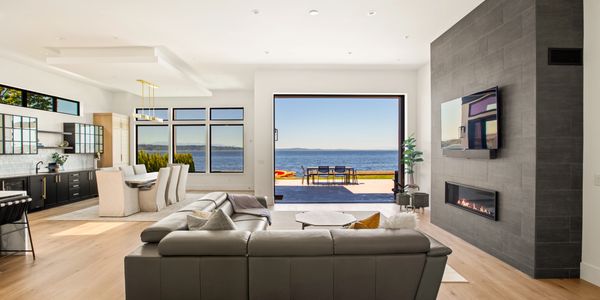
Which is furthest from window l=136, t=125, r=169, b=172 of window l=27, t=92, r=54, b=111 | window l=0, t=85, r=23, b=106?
window l=0, t=85, r=23, b=106

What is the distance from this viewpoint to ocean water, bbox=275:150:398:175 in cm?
2247

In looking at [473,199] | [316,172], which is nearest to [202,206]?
[473,199]

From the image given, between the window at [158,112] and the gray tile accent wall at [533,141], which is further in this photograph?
the window at [158,112]

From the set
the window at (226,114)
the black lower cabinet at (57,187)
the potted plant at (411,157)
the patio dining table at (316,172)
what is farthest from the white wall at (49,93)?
the potted plant at (411,157)

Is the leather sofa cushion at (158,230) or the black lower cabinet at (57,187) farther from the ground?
the leather sofa cushion at (158,230)

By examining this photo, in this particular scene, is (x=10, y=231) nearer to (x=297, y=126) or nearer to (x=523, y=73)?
(x=523, y=73)

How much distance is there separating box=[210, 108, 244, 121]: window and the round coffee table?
6720 mm

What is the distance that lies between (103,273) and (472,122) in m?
4.84

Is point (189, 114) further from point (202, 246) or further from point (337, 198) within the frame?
point (202, 246)

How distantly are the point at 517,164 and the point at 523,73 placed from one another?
1.00 m

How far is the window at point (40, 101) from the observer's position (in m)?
7.28

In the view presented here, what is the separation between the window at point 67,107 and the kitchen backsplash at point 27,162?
1.13 meters

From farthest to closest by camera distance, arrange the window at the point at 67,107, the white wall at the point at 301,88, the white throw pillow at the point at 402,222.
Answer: the window at the point at 67,107, the white wall at the point at 301,88, the white throw pillow at the point at 402,222

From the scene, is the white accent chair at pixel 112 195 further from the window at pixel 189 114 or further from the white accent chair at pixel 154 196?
the window at pixel 189 114
